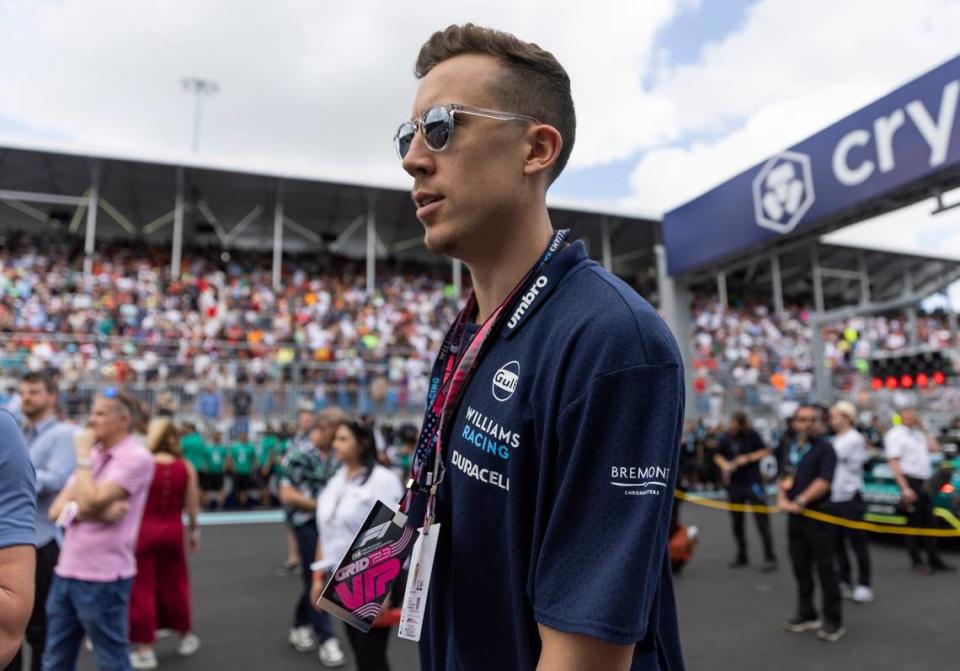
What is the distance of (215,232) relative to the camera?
903 inches

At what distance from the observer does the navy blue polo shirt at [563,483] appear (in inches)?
34.7

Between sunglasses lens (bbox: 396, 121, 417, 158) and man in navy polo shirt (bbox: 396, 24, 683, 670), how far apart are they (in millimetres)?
14

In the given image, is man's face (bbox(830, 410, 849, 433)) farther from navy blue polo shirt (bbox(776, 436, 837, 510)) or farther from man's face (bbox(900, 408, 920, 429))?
man's face (bbox(900, 408, 920, 429))

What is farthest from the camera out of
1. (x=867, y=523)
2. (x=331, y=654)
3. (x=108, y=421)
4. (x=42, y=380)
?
(x=867, y=523)

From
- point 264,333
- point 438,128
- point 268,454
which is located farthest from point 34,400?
point 264,333

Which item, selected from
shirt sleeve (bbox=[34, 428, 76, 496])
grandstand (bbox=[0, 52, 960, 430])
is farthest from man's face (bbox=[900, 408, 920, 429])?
shirt sleeve (bbox=[34, 428, 76, 496])

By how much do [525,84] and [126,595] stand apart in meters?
3.91

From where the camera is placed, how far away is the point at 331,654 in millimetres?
4715

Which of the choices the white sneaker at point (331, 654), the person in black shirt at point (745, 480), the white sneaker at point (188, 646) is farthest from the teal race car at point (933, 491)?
the white sneaker at point (188, 646)

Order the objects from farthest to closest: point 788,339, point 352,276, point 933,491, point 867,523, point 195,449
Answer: point 788,339
point 352,276
point 195,449
point 933,491
point 867,523

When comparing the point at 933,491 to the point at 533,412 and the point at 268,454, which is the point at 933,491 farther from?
the point at 268,454

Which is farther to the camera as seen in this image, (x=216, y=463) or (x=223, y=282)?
(x=223, y=282)

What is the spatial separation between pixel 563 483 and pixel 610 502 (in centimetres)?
7

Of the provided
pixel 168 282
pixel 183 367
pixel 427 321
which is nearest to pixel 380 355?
pixel 183 367
